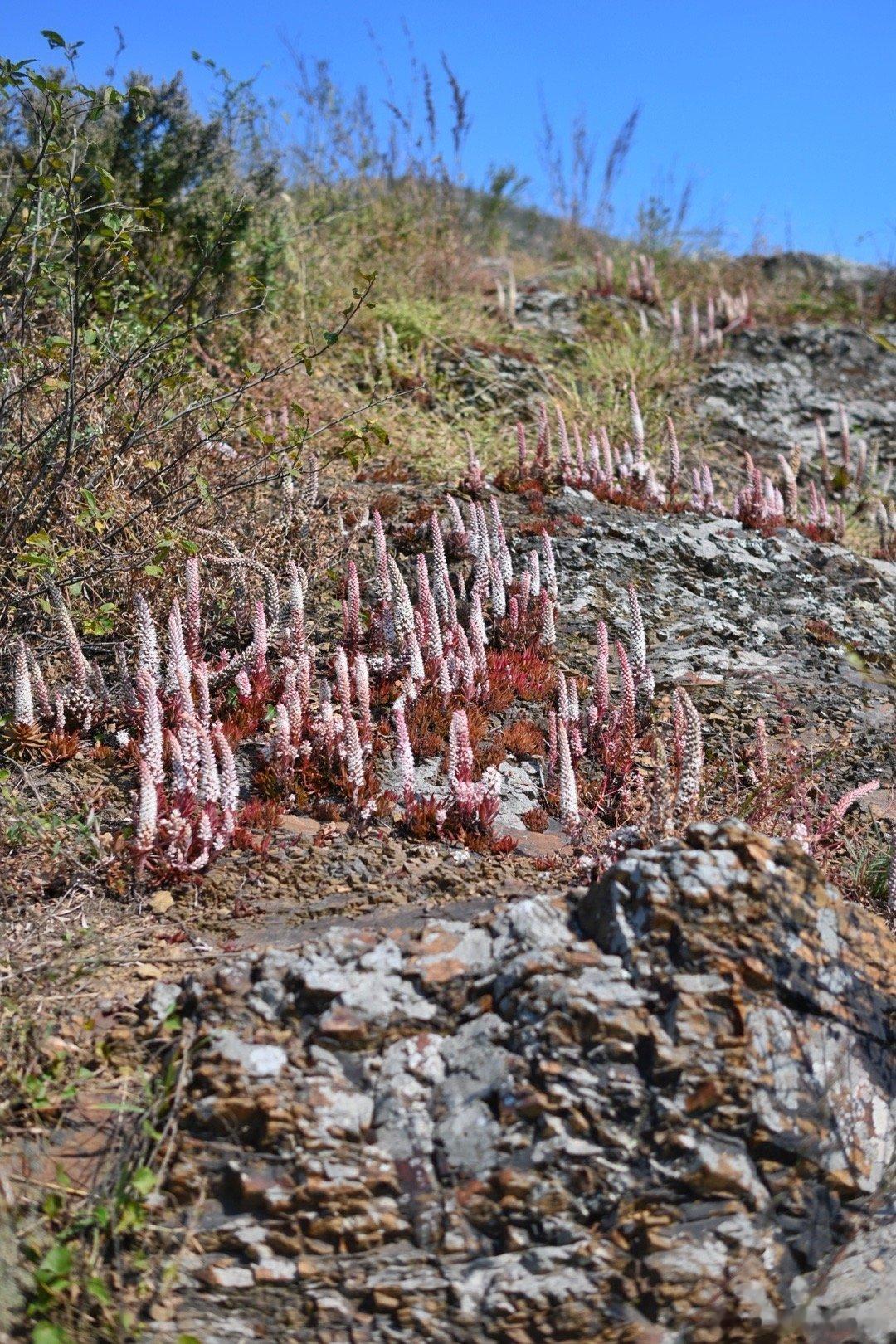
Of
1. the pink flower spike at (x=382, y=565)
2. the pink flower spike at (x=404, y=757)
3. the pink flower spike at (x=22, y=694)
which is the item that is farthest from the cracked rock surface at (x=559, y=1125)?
the pink flower spike at (x=382, y=565)

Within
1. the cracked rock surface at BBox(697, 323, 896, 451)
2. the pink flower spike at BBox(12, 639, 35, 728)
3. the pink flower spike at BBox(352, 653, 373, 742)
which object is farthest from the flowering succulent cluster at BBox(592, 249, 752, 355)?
the pink flower spike at BBox(12, 639, 35, 728)

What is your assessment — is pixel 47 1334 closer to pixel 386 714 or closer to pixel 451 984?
pixel 451 984

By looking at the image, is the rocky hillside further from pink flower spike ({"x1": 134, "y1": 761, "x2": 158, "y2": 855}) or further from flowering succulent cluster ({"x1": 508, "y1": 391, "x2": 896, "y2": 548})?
flowering succulent cluster ({"x1": 508, "y1": 391, "x2": 896, "y2": 548})

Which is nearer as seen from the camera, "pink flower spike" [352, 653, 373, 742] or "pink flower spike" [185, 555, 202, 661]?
"pink flower spike" [352, 653, 373, 742]

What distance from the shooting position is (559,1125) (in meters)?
3.05

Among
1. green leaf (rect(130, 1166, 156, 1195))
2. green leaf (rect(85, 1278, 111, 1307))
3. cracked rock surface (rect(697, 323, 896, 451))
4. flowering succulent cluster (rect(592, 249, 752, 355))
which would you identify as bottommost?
green leaf (rect(85, 1278, 111, 1307))

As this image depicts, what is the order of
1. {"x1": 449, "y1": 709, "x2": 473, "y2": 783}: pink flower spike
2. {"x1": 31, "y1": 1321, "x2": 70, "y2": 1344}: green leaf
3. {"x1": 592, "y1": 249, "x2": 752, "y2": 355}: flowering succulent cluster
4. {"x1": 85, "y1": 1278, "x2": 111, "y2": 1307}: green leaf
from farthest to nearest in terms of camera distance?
1. {"x1": 592, "y1": 249, "x2": 752, "y2": 355}: flowering succulent cluster
2. {"x1": 449, "y1": 709, "x2": 473, "y2": 783}: pink flower spike
3. {"x1": 85, "y1": 1278, "x2": 111, "y2": 1307}: green leaf
4. {"x1": 31, "y1": 1321, "x2": 70, "y2": 1344}: green leaf

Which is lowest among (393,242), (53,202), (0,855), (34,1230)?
(34,1230)

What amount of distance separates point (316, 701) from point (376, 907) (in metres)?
1.46

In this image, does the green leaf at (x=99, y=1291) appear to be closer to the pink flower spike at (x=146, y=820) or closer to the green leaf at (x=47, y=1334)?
the green leaf at (x=47, y=1334)

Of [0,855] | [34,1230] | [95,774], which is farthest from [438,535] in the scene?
[34,1230]

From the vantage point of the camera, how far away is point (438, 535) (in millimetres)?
6289

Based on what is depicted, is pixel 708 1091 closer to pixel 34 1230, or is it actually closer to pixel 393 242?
pixel 34 1230

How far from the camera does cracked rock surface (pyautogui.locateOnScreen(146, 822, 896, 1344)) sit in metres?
2.86
